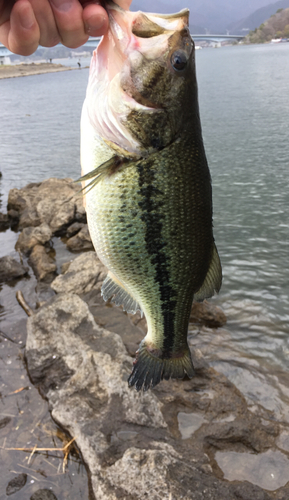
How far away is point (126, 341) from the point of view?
570 cm

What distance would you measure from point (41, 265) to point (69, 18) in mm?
6792

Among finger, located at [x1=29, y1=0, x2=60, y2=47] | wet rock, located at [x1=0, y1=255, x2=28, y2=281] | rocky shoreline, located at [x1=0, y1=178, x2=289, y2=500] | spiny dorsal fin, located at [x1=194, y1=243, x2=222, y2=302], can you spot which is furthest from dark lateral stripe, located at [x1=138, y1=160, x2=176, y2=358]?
wet rock, located at [x1=0, y1=255, x2=28, y2=281]

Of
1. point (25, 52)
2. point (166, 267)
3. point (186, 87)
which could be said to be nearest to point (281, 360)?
point (166, 267)

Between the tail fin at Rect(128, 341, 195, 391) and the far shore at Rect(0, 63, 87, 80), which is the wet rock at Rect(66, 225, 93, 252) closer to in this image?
the tail fin at Rect(128, 341, 195, 391)

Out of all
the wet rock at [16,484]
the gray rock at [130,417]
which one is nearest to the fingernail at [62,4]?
the gray rock at [130,417]

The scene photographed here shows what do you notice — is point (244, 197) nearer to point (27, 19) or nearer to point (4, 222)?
point (4, 222)

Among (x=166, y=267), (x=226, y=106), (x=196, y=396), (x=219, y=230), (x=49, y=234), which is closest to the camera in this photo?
(x=166, y=267)

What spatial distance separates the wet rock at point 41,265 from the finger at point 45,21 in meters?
6.39

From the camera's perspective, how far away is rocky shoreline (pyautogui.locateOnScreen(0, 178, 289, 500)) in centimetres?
327

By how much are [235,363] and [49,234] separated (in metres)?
6.03

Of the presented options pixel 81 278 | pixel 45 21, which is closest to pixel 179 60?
pixel 45 21

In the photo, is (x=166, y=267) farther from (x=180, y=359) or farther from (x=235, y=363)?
(x=235, y=363)

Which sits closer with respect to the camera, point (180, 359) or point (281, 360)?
point (180, 359)

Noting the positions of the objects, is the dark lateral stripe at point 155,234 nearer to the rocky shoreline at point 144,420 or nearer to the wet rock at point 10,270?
the rocky shoreline at point 144,420
